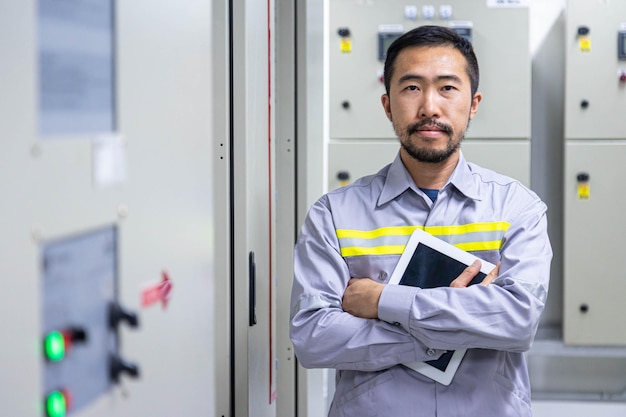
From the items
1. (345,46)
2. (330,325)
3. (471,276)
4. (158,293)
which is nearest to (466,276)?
(471,276)

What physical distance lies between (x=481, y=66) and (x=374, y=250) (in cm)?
241

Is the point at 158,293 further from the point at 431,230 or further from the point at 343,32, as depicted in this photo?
the point at 343,32

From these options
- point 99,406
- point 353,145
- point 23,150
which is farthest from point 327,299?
point 353,145

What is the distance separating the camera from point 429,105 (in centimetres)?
186

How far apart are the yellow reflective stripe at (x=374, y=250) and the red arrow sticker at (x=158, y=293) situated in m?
0.64

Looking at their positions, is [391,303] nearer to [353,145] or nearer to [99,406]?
[99,406]

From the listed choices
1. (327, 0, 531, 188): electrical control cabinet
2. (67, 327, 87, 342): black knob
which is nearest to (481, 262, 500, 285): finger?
(67, 327, 87, 342): black knob

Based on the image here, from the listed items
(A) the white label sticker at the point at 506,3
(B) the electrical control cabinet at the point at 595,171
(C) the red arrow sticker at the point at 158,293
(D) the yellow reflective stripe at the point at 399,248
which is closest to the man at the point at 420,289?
(D) the yellow reflective stripe at the point at 399,248

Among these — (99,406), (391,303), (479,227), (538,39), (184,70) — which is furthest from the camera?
(538,39)

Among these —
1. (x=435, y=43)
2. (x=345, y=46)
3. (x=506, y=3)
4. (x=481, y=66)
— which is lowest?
(x=435, y=43)

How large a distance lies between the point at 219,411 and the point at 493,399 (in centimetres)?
72

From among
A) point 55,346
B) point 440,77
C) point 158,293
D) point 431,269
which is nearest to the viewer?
point 55,346

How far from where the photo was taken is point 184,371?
1.39m

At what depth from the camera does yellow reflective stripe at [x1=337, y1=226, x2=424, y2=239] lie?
72.5 inches
